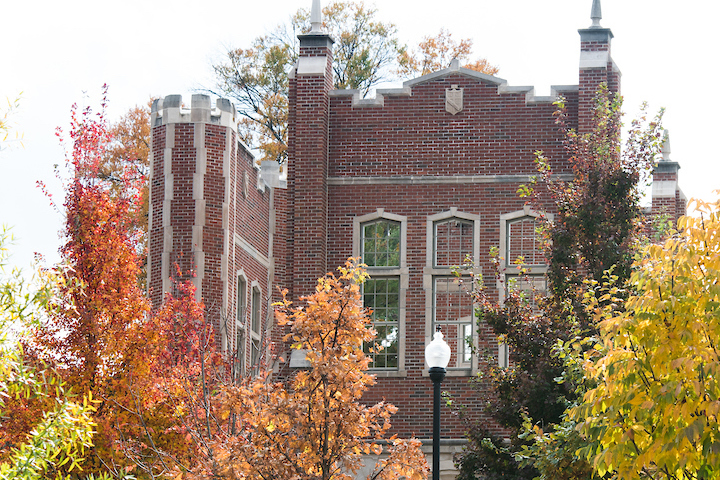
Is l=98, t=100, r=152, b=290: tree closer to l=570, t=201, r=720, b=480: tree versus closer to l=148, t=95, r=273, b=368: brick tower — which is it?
l=148, t=95, r=273, b=368: brick tower

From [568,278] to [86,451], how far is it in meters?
8.04

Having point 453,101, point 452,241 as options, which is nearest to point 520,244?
point 452,241

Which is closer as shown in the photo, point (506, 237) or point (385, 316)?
point (506, 237)

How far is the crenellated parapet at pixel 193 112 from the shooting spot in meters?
24.5

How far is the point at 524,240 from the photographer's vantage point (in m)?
23.4

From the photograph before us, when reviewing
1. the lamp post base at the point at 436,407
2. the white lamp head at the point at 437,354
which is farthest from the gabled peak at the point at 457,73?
the lamp post base at the point at 436,407

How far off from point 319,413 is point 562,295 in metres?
6.11

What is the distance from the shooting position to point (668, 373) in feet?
30.9

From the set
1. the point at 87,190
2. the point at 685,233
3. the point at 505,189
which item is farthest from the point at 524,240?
the point at 685,233

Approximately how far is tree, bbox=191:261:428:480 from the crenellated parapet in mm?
11805

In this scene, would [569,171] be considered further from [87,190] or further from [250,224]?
[87,190]

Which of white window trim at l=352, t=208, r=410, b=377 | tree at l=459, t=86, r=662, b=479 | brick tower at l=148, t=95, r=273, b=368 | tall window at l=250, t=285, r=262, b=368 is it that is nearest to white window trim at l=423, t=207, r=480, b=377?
white window trim at l=352, t=208, r=410, b=377

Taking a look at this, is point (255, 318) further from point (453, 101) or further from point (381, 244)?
point (453, 101)

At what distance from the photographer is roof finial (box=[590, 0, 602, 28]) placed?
23469 millimetres
